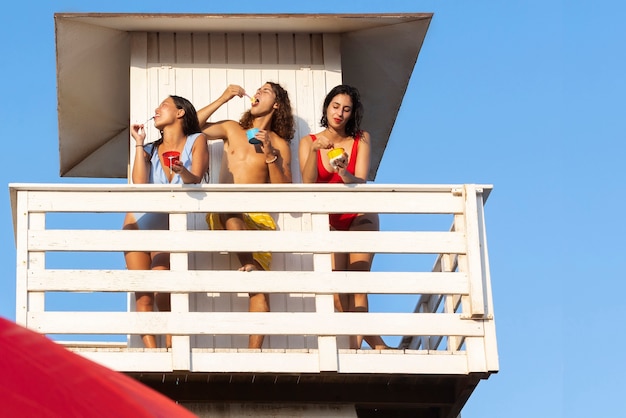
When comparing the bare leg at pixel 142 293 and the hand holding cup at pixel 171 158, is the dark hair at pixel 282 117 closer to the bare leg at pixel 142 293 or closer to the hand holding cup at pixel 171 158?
the hand holding cup at pixel 171 158

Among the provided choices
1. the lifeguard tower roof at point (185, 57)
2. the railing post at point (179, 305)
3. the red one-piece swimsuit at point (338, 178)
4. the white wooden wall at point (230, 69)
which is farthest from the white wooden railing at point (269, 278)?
the lifeguard tower roof at point (185, 57)

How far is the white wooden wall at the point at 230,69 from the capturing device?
13.5m

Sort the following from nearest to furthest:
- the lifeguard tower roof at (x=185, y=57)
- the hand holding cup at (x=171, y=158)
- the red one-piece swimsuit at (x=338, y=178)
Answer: the hand holding cup at (x=171, y=158) → the red one-piece swimsuit at (x=338, y=178) → the lifeguard tower roof at (x=185, y=57)

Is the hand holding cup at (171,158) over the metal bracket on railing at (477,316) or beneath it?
over

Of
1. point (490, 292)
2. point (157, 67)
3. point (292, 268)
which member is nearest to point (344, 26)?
point (157, 67)

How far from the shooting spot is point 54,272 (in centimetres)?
1039

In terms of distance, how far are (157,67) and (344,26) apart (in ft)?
6.55

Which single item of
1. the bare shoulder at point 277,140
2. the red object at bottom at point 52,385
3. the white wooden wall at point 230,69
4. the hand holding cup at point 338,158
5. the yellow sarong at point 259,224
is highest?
the white wooden wall at point 230,69

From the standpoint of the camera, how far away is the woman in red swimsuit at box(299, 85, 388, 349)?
11055 millimetres

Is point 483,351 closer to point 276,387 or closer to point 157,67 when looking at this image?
point 276,387

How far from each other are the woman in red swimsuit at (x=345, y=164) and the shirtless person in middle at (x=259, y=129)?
32cm

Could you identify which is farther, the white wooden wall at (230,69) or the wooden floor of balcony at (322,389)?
the white wooden wall at (230,69)

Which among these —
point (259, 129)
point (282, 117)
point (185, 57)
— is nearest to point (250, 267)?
point (259, 129)

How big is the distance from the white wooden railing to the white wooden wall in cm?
224
